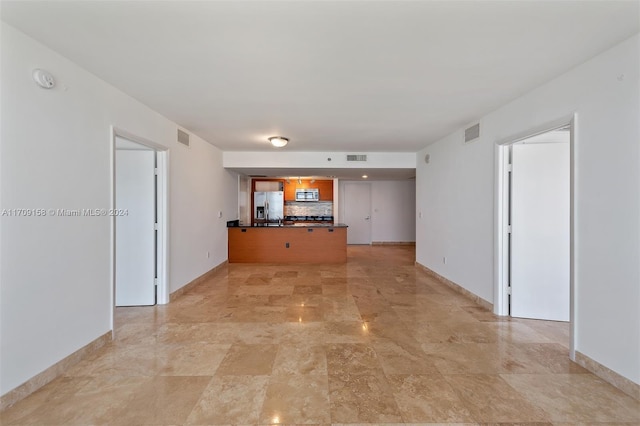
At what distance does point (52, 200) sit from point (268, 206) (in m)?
7.25

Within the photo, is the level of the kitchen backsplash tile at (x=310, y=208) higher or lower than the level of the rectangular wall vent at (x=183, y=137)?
lower

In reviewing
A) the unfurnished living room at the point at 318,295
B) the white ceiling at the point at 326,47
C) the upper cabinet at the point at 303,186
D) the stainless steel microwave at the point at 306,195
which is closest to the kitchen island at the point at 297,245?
the unfurnished living room at the point at 318,295

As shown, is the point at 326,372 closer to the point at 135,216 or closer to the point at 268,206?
the point at 135,216

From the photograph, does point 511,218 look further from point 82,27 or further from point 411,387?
point 82,27

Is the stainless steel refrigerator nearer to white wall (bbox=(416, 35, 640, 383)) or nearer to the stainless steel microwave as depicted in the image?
the stainless steel microwave

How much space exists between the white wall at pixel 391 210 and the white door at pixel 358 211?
145mm

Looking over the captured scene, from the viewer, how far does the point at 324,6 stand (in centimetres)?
163

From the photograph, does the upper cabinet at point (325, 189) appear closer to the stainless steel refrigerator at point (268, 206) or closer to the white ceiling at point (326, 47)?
the stainless steel refrigerator at point (268, 206)

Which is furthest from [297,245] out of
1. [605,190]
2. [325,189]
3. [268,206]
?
[605,190]

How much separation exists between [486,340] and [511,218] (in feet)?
4.99

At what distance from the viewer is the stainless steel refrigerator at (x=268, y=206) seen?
30.7 feet

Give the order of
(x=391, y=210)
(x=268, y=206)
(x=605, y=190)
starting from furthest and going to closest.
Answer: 1. (x=391, y=210)
2. (x=268, y=206)
3. (x=605, y=190)

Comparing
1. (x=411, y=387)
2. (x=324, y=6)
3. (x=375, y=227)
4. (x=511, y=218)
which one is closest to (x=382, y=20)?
(x=324, y=6)

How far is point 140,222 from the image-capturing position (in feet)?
12.5
